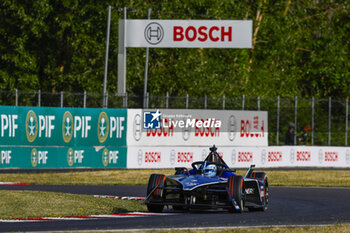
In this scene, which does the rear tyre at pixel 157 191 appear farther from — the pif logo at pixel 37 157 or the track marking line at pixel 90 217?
the pif logo at pixel 37 157

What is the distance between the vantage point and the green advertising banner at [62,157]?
27.7 m

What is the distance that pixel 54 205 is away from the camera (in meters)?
16.3

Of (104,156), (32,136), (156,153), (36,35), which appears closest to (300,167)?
(156,153)

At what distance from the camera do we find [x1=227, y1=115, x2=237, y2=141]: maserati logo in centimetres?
3353

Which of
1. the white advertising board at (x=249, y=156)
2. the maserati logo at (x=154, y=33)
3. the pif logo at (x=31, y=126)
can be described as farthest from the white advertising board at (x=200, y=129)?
the maserati logo at (x=154, y=33)

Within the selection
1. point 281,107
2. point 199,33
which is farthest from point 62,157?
point 199,33

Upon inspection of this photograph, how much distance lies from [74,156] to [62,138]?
2.44 ft

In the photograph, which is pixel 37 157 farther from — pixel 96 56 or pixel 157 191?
pixel 96 56

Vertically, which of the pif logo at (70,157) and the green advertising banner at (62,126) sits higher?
the green advertising banner at (62,126)

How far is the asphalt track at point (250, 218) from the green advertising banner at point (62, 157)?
19.9ft

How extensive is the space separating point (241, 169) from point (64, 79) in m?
13.8

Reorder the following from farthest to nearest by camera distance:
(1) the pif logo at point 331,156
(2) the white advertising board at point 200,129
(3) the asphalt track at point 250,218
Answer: (1) the pif logo at point 331,156 → (2) the white advertising board at point 200,129 → (3) the asphalt track at point 250,218

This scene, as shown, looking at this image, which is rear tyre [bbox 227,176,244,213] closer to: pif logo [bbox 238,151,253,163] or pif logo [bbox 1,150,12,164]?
pif logo [bbox 1,150,12,164]

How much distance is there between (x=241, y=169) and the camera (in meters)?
32.8
